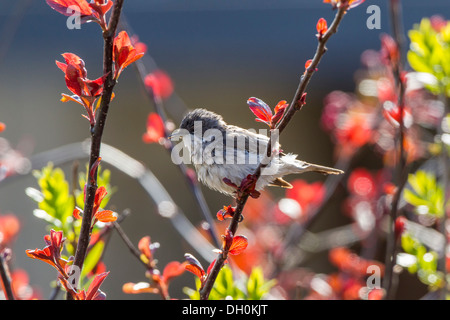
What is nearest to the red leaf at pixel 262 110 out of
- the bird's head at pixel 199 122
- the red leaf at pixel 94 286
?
the red leaf at pixel 94 286

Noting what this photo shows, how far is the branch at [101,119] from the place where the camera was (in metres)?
1.22

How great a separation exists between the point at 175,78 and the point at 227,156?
3975 millimetres

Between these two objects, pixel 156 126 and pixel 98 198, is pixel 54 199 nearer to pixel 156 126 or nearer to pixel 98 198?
pixel 156 126

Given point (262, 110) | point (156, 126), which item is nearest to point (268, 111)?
point (262, 110)

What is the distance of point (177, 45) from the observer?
6.54m

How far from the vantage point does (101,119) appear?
1260 mm

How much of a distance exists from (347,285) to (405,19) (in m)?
4.75

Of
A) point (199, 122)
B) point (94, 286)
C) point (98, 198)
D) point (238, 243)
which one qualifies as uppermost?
point (199, 122)

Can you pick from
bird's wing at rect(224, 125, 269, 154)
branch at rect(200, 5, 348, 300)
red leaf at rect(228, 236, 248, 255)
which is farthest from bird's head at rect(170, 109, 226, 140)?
red leaf at rect(228, 236, 248, 255)

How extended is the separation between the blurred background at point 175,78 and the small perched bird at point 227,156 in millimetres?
3449

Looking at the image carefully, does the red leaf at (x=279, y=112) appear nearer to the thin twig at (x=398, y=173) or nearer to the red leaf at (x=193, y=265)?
the thin twig at (x=398, y=173)

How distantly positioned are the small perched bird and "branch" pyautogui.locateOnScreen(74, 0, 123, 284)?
4.39 feet

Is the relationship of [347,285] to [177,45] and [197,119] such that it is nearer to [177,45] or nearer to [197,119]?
[197,119]

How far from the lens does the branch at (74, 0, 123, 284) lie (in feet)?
4.00
